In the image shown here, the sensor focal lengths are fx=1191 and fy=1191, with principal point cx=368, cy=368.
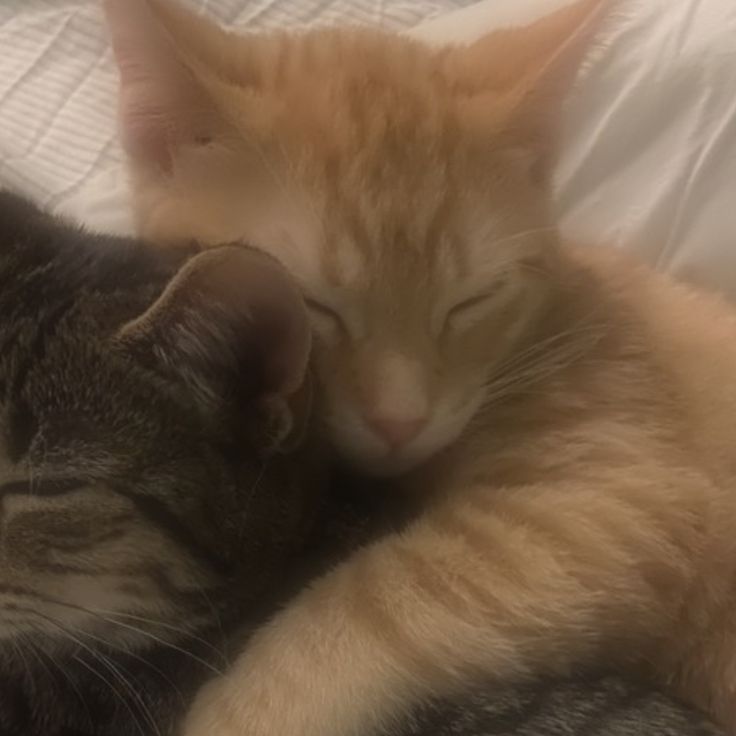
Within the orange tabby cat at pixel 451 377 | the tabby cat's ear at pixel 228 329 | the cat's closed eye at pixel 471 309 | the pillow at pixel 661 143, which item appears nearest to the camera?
the tabby cat's ear at pixel 228 329

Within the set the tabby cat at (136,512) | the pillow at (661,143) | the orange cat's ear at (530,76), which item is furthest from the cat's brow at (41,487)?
the pillow at (661,143)

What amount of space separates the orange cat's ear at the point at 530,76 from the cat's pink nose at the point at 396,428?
1.03ft

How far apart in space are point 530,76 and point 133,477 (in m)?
0.58

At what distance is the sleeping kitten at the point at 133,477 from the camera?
0.91m

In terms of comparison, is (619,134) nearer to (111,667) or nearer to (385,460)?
(385,460)

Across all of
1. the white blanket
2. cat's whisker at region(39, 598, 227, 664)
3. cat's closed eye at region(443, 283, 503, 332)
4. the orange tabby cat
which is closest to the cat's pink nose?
the orange tabby cat

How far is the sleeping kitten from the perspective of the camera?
2.97 feet

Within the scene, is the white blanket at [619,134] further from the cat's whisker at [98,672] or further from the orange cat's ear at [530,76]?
the cat's whisker at [98,672]

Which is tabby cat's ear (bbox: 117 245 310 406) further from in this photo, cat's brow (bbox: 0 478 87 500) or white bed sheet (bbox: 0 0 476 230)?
white bed sheet (bbox: 0 0 476 230)

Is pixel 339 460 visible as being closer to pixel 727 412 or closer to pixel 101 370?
pixel 101 370

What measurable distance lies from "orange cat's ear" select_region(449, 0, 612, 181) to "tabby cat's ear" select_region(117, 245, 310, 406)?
1.25ft

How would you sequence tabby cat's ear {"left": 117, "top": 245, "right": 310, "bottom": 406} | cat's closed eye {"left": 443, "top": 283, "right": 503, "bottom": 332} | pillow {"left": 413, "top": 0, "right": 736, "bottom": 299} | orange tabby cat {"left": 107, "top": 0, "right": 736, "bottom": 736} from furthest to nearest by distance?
pillow {"left": 413, "top": 0, "right": 736, "bottom": 299} → cat's closed eye {"left": 443, "top": 283, "right": 503, "bottom": 332} → orange tabby cat {"left": 107, "top": 0, "right": 736, "bottom": 736} → tabby cat's ear {"left": 117, "top": 245, "right": 310, "bottom": 406}

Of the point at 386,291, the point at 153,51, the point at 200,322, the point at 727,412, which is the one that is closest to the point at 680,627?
the point at 727,412

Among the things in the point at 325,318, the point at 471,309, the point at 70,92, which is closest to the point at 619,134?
the point at 471,309
